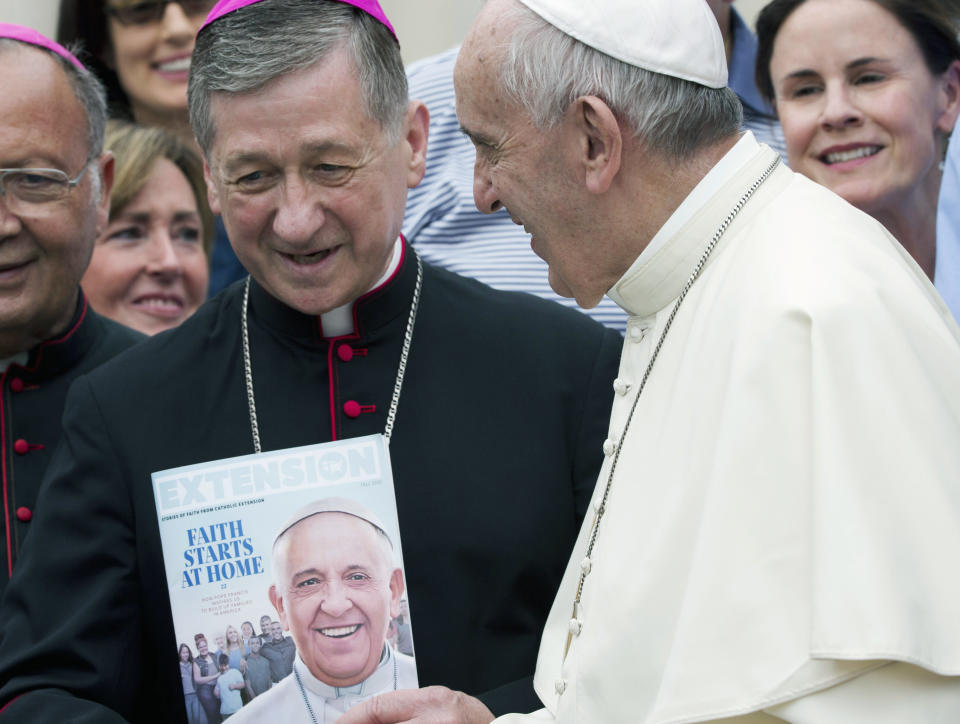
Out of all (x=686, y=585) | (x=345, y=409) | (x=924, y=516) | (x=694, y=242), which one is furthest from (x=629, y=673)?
(x=345, y=409)

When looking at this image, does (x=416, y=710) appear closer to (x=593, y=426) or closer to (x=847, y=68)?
(x=593, y=426)

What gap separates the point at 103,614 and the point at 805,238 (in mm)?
1432

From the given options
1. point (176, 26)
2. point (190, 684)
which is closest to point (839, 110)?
point (190, 684)

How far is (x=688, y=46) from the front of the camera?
2.03 metres

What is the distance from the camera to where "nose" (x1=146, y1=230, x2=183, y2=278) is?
412 cm

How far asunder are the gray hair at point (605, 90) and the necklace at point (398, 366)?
0.74 metres

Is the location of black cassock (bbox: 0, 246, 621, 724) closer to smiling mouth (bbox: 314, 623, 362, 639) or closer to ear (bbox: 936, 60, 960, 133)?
smiling mouth (bbox: 314, 623, 362, 639)

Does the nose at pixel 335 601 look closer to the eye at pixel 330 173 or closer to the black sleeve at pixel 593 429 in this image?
the black sleeve at pixel 593 429

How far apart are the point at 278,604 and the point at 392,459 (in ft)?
1.29

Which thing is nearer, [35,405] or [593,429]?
[593,429]

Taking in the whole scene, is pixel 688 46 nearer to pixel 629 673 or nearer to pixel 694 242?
pixel 694 242

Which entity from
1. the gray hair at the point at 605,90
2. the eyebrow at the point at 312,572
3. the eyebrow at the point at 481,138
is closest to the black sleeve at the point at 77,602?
the eyebrow at the point at 312,572

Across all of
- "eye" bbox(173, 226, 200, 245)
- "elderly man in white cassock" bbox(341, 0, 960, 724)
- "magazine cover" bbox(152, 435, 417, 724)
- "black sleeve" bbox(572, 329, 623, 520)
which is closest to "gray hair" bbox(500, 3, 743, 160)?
"elderly man in white cassock" bbox(341, 0, 960, 724)

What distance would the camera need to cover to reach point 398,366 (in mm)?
2633
